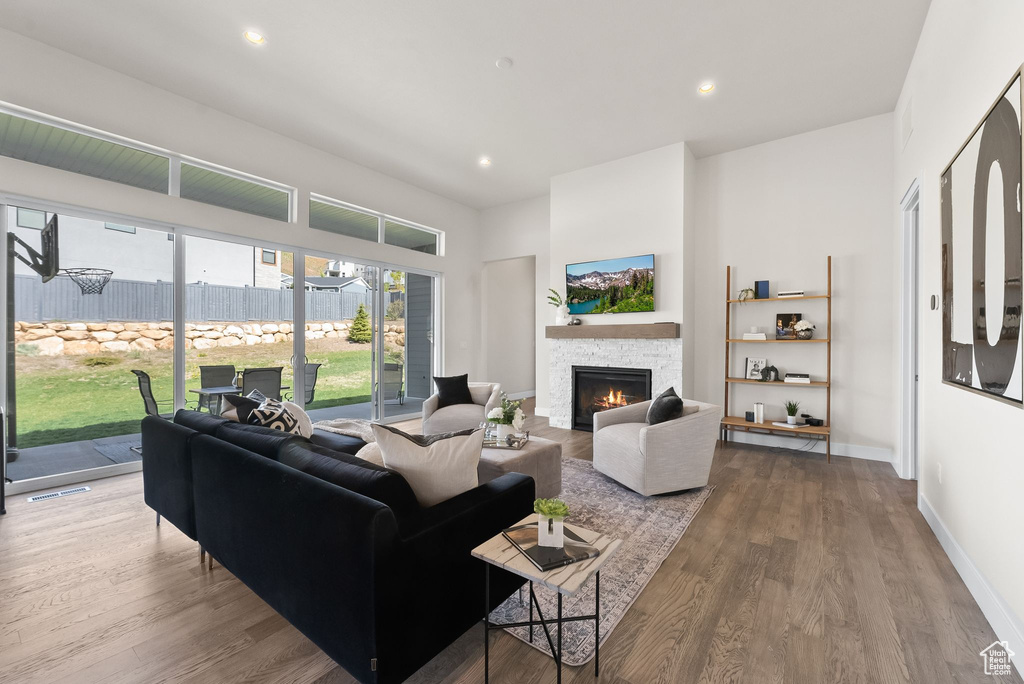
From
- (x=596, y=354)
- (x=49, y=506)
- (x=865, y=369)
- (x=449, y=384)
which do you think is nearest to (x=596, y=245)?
(x=596, y=354)

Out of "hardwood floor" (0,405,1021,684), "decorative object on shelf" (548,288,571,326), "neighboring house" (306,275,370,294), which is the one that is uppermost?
"neighboring house" (306,275,370,294)

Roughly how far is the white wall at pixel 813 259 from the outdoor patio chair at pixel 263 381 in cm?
486

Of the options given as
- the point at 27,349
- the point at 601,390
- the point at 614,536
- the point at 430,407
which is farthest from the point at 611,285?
the point at 27,349

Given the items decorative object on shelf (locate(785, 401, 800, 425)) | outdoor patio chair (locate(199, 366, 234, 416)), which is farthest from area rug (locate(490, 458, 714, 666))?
outdoor patio chair (locate(199, 366, 234, 416))

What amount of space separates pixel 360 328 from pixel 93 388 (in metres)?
2.72

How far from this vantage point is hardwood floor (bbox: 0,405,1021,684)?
160cm

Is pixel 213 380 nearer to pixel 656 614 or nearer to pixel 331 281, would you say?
pixel 331 281

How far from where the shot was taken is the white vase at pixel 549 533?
147cm

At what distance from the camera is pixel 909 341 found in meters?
3.74

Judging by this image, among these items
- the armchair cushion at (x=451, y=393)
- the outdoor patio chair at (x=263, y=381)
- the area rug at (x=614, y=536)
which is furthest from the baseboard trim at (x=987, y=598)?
the outdoor patio chair at (x=263, y=381)

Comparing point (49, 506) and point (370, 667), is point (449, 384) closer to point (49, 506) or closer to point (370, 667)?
point (49, 506)

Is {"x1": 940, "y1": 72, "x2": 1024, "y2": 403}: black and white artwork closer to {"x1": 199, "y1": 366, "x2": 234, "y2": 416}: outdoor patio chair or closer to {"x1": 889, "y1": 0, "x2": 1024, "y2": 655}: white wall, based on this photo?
{"x1": 889, "y1": 0, "x2": 1024, "y2": 655}: white wall

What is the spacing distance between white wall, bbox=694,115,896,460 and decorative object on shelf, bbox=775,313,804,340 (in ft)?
0.31

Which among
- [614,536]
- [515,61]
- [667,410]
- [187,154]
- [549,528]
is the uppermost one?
[515,61]
